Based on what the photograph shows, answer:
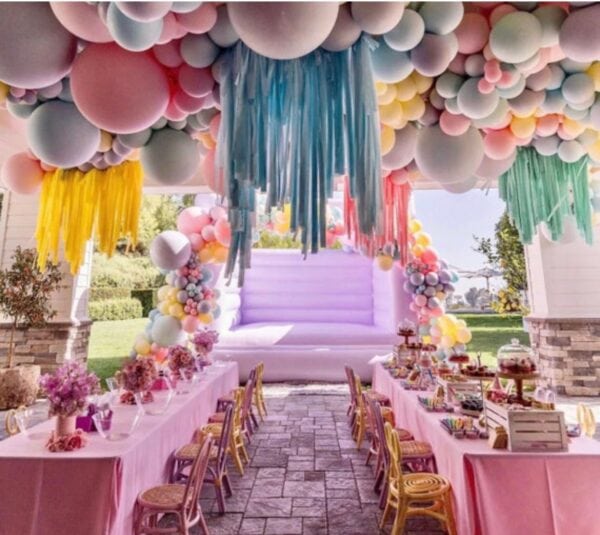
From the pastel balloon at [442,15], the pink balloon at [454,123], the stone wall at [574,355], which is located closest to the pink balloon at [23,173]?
the pastel balloon at [442,15]

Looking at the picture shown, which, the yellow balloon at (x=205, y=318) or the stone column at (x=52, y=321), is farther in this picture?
the stone column at (x=52, y=321)

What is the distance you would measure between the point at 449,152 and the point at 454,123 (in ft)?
0.49

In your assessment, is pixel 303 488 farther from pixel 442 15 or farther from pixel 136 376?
pixel 442 15

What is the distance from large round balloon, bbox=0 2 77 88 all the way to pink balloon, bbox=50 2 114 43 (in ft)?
0.20

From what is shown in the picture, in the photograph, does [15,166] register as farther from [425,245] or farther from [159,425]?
[425,245]

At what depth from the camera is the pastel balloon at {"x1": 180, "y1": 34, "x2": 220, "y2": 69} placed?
1.68 meters

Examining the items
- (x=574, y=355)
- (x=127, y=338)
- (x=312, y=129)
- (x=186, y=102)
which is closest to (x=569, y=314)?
(x=574, y=355)

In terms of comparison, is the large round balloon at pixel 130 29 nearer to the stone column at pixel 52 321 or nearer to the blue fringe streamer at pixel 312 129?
the blue fringe streamer at pixel 312 129

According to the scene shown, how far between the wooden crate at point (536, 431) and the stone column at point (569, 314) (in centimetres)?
439

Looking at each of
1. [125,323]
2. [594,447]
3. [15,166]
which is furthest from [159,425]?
[125,323]

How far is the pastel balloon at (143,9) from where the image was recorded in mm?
1189

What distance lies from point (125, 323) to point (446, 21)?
1492 cm

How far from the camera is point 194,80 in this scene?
180 centimetres

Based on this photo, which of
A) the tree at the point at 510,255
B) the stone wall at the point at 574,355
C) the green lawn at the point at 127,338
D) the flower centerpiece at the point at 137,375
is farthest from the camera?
the green lawn at the point at 127,338
